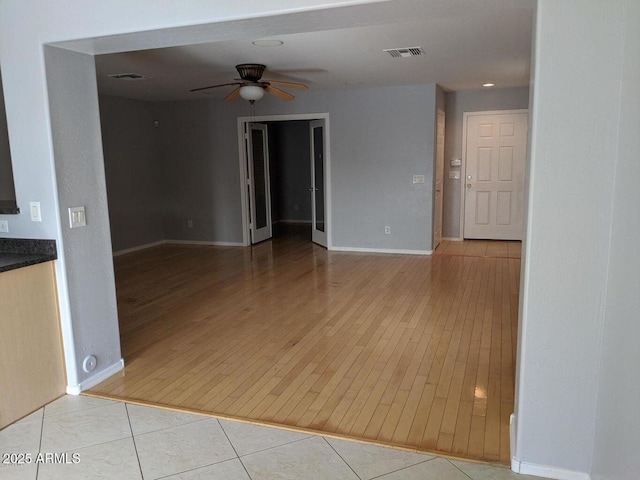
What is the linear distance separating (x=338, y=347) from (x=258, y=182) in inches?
196

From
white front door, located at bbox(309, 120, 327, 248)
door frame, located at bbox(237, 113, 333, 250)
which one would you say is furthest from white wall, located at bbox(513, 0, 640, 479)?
white front door, located at bbox(309, 120, 327, 248)

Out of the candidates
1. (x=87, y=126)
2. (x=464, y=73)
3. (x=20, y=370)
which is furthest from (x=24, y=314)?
(x=464, y=73)

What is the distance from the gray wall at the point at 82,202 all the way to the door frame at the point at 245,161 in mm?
4429

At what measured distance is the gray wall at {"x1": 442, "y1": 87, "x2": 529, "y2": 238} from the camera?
23.8 ft

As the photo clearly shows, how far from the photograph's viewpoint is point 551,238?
1.95 meters

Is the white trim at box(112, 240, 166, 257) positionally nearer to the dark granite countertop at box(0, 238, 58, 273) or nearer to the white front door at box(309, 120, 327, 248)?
the white front door at box(309, 120, 327, 248)

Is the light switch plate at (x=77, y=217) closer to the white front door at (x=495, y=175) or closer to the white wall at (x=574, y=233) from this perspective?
the white wall at (x=574, y=233)

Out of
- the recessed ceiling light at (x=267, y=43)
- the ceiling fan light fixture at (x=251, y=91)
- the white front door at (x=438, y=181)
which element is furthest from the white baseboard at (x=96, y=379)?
the white front door at (x=438, y=181)

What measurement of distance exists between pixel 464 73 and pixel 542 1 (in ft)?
13.9

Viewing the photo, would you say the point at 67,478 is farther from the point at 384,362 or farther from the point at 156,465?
the point at 384,362

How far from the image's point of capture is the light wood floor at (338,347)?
2641 millimetres

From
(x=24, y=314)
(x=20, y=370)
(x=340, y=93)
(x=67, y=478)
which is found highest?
(x=340, y=93)

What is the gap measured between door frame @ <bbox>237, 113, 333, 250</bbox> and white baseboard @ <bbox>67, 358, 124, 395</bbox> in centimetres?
445

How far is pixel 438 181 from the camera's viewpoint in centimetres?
725
